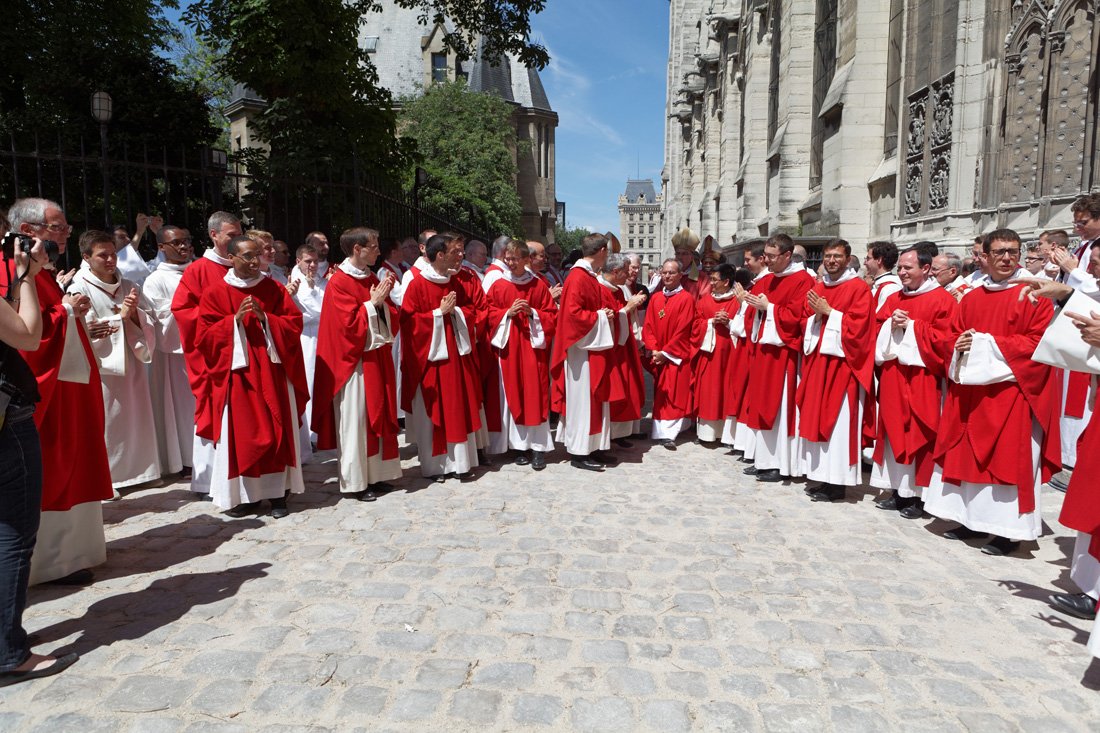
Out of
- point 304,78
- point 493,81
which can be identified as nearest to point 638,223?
point 493,81

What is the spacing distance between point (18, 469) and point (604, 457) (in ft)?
17.2

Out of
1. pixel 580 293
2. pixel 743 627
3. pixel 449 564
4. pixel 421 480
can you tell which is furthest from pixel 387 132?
pixel 743 627

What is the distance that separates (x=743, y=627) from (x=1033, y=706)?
126cm

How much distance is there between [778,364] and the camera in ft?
22.1

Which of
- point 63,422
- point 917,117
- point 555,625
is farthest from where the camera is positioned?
point 917,117

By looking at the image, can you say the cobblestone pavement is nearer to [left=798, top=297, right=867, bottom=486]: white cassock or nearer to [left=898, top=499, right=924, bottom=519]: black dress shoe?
[left=898, top=499, right=924, bottom=519]: black dress shoe

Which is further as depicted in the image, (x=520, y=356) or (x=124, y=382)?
(x=520, y=356)

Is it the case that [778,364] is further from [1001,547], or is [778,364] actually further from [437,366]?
[437,366]

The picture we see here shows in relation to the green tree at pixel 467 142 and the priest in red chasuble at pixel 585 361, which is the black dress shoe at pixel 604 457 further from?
the green tree at pixel 467 142

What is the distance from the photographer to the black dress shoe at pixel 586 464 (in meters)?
7.13

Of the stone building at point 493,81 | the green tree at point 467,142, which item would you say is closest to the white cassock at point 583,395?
the green tree at point 467,142

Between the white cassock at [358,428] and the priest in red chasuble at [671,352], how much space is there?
3467 mm

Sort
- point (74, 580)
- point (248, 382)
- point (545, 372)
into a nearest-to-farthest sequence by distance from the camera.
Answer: point (74, 580) < point (248, 382) < point (545, 372)

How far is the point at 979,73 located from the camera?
10.8 metres
